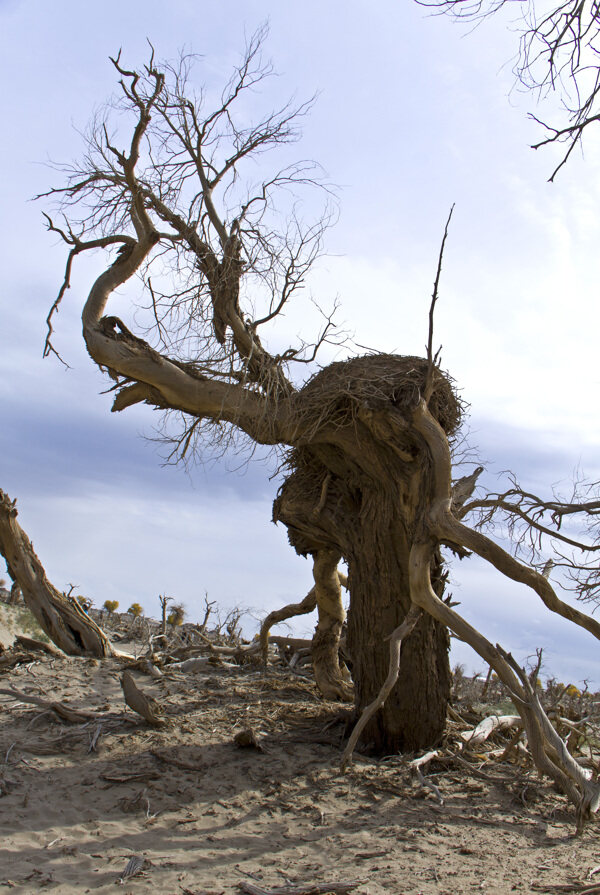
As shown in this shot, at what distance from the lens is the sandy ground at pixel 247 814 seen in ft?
13.5

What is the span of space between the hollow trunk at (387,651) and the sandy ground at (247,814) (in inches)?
14.0

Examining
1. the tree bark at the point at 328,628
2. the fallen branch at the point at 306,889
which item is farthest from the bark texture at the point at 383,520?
the fallen branch at the point at 306,889

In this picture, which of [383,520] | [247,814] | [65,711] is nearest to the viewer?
[247,814]

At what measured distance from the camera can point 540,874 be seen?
14.0 ft

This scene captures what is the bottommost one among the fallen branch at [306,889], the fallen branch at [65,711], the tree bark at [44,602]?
the fallen branch at [306,889]

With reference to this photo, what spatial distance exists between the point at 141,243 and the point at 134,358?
4.65ft

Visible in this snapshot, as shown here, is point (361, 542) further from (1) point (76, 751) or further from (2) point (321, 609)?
(1) point (76, 751)

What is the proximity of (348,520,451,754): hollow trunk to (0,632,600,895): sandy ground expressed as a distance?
35 cm

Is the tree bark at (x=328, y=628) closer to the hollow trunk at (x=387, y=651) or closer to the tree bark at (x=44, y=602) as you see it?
the hollow trunk at (x=387, y=651)

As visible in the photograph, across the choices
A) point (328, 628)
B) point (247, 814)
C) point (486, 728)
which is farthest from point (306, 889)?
point (328, 628)

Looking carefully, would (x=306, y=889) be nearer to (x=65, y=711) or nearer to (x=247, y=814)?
(x=247, y=814)

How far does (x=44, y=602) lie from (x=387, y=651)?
16.2 feet

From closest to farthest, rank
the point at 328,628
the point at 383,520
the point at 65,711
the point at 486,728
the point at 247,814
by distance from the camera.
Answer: the point at 247,814 → the point at 65,711 → the point at 383,520 → the point at 486,728 → the point at 328,628

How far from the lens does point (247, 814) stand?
16.4ft
